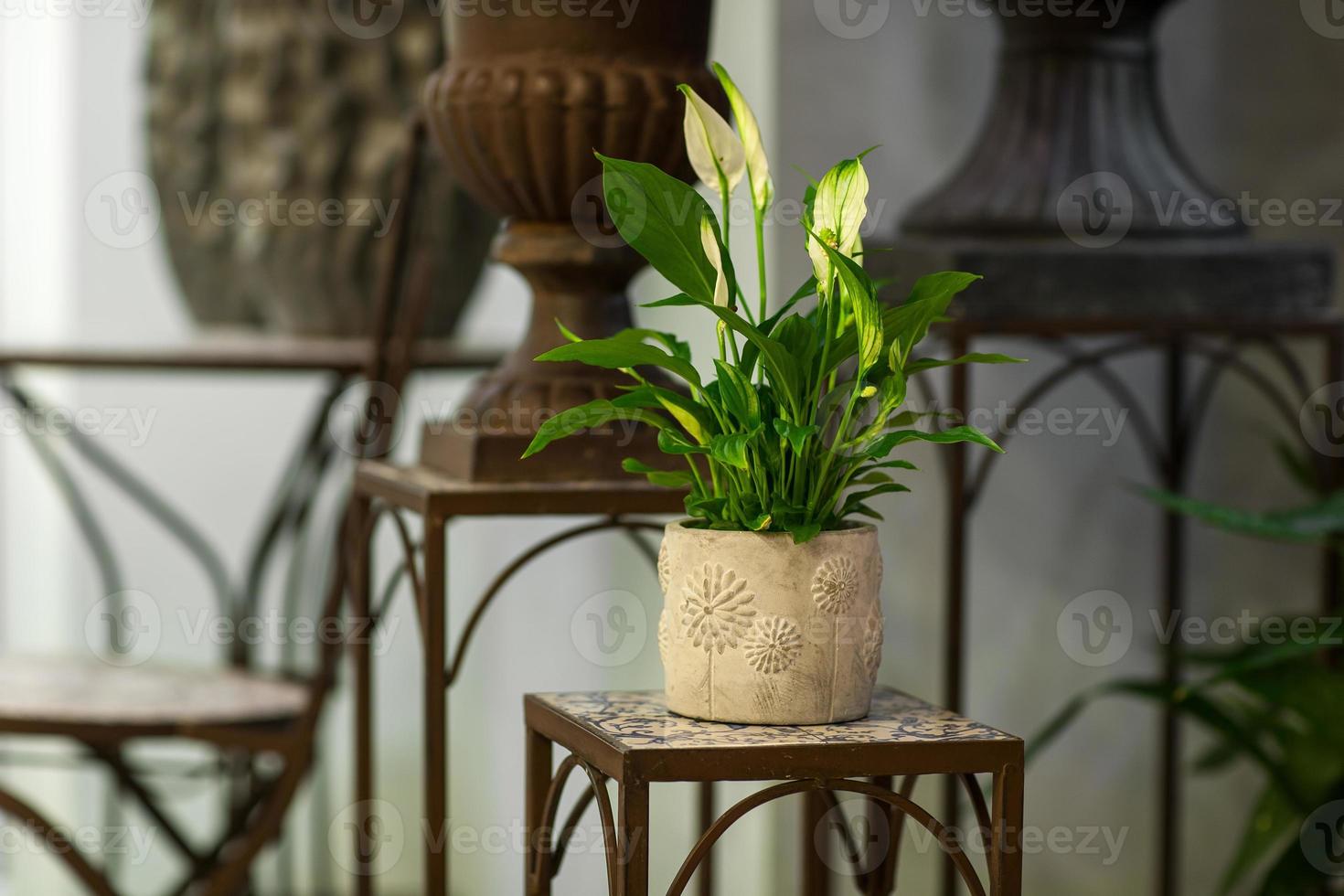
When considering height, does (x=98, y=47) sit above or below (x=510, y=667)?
above

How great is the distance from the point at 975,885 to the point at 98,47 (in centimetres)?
208

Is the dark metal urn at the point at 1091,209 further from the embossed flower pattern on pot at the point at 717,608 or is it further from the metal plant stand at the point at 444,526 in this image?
the embossed flower pattern on pot at the point at 717,608

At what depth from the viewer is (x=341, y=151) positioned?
1.82 meters

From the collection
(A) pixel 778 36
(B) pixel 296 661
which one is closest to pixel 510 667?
(B) pixel 296 661

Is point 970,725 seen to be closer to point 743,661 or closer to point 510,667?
point 743,661

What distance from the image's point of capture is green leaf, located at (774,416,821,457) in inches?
36.3
